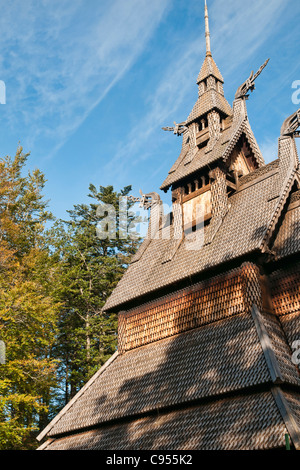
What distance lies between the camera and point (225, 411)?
35.1 feet

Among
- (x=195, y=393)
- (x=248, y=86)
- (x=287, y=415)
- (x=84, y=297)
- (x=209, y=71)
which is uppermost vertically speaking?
(x=209, y=71)

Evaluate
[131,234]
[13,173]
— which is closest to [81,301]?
[131,234]

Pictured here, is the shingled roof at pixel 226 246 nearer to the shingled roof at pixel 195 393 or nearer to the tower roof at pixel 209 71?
the shingled roof at pixel 195 393

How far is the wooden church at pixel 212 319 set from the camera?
10.6 m

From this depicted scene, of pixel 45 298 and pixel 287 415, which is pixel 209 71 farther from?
pixel 287 415

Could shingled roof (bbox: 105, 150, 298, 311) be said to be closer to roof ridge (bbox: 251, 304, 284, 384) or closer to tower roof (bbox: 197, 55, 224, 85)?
roof ridge (bbox: 251, 304, 284, 384)

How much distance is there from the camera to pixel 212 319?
14.0 meters

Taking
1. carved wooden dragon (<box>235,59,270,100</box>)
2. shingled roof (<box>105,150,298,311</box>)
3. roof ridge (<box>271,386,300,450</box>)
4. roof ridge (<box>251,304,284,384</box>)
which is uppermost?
carved wooden dragon (<box>235,59,270,100</box>)

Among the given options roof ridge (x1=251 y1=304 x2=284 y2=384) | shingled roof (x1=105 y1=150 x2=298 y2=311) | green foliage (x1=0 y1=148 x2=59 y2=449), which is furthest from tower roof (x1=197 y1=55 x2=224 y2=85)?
roof ridge (x1=251 y1=304 x2=284 y2=384)

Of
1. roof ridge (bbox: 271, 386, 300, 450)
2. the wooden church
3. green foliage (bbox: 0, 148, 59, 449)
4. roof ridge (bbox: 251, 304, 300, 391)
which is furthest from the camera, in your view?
green foliage (bbox: 0, 148, 59, 449)

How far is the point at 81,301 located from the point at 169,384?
57.7 ft

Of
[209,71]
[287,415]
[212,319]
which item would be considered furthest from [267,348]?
[209,71]

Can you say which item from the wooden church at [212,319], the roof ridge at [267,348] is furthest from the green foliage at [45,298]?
the roof ridge at [267,348]

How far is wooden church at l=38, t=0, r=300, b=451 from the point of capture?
34.7ft
